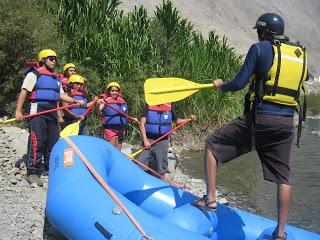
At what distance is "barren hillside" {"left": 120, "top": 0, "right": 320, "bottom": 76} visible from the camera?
2847cm

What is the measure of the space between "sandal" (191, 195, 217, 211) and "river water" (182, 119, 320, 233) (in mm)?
2102

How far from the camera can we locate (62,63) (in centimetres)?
891

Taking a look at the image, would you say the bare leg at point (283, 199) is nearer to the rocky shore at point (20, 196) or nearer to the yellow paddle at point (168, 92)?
the yellow paddle at point (168, 92)

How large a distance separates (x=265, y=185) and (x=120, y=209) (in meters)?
4.36

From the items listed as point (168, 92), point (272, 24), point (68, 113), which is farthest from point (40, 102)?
point (272, 24)

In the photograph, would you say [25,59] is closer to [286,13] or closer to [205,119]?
[205,119]

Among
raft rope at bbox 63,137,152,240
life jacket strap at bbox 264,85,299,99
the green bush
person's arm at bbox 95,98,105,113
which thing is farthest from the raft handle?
the green bush

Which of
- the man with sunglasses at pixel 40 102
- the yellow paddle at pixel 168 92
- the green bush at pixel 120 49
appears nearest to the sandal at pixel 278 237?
the yellow paddle at pixel 168 92

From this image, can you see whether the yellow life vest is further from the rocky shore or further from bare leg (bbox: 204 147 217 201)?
the rocky shore

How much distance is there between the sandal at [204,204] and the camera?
132 inches

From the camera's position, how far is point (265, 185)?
273 inches

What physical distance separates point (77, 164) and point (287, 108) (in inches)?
66.1

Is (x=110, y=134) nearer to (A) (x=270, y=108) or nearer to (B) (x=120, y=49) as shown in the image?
(A) (x=270, y=108)

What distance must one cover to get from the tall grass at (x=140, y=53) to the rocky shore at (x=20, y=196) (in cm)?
298
